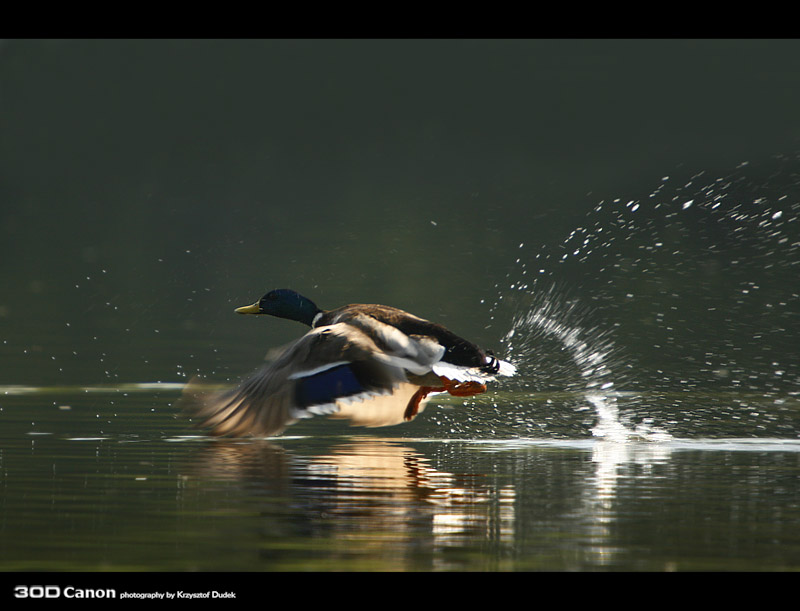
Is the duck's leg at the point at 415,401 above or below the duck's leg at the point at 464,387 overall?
below

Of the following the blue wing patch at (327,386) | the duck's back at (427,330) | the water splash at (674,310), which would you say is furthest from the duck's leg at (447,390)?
the water splash at (674,310)

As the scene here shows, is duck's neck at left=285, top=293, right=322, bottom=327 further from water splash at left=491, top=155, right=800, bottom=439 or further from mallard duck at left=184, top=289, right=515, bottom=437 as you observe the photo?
water splash at left=491, top=155, right=800, bottom=439

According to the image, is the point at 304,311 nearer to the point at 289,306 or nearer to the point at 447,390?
the point at 289,306

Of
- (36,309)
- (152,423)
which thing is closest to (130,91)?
(36,309)

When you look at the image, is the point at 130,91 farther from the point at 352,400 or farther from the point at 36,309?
the point at 352,400

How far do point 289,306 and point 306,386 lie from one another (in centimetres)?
247

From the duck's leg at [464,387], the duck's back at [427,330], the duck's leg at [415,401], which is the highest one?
the duck's back at [427,330]

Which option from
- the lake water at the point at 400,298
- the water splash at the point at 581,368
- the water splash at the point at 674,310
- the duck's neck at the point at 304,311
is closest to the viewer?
the lake water at the point at 400,298

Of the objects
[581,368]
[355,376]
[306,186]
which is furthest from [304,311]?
[306,186]

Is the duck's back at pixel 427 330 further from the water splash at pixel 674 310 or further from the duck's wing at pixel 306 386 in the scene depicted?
the water splash at pixel 674 310

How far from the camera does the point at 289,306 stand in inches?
475

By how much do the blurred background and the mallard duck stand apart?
23.1 ft

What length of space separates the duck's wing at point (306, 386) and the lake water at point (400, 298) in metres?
0.33

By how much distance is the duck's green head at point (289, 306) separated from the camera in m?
12.0
